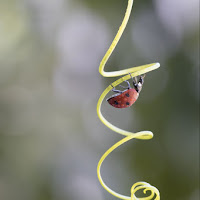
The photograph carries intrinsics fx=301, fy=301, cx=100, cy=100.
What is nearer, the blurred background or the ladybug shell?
the ladybug shell

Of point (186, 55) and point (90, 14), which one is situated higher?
point (90, 14)

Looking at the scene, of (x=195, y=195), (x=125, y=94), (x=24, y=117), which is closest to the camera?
(x=125, y=94)

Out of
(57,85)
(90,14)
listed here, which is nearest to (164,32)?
(90,14)

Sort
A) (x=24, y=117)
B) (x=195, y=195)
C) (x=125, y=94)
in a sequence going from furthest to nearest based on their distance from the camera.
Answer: (x=24, y=117) → (x=195, y=195) → (x=125, y=94)

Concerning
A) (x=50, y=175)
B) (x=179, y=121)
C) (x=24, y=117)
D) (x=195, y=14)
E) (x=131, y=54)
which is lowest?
(x=50, y=175)

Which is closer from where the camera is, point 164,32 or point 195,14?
point 195,14

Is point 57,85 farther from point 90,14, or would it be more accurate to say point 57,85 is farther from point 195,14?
point 195,14

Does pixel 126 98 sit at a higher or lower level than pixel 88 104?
higher

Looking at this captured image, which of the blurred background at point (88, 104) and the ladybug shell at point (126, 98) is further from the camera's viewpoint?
the blurred background at point (88, 104)
